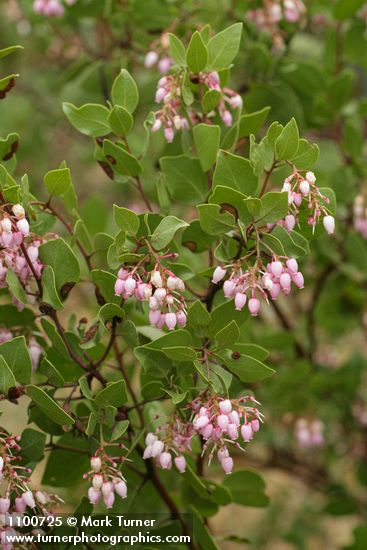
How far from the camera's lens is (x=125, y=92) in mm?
1148

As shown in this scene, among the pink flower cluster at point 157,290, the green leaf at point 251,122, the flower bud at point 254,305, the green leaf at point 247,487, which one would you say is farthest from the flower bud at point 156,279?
the green leaf at point 247,487

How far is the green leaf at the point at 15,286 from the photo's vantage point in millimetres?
1022

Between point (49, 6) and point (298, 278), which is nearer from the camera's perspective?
point (298, 278)

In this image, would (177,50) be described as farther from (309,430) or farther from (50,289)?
(309,430)

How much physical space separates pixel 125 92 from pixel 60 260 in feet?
0.89

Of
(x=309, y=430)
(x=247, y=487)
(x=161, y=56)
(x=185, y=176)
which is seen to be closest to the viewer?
(x=185, y=176)

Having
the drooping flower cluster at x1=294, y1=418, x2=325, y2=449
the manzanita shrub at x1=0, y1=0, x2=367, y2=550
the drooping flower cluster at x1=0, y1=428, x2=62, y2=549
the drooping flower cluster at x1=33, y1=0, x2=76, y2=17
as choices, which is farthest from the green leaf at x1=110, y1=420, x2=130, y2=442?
the drooping flower cluster at x1=33, y1=0, x2=76, y2=17

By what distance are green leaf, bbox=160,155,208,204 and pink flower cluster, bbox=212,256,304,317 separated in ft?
0.72

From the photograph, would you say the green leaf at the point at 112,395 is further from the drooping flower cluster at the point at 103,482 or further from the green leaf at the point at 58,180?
the green leaf at the point at 58,180

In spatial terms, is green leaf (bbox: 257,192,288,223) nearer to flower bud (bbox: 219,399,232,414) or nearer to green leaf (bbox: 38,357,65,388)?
flower bud (bbox: 219,399,232,414)

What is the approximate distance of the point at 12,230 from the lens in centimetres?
99

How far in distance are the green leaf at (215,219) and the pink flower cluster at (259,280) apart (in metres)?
0.05

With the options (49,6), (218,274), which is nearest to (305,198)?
(218,274)

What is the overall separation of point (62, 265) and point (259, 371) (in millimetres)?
303
